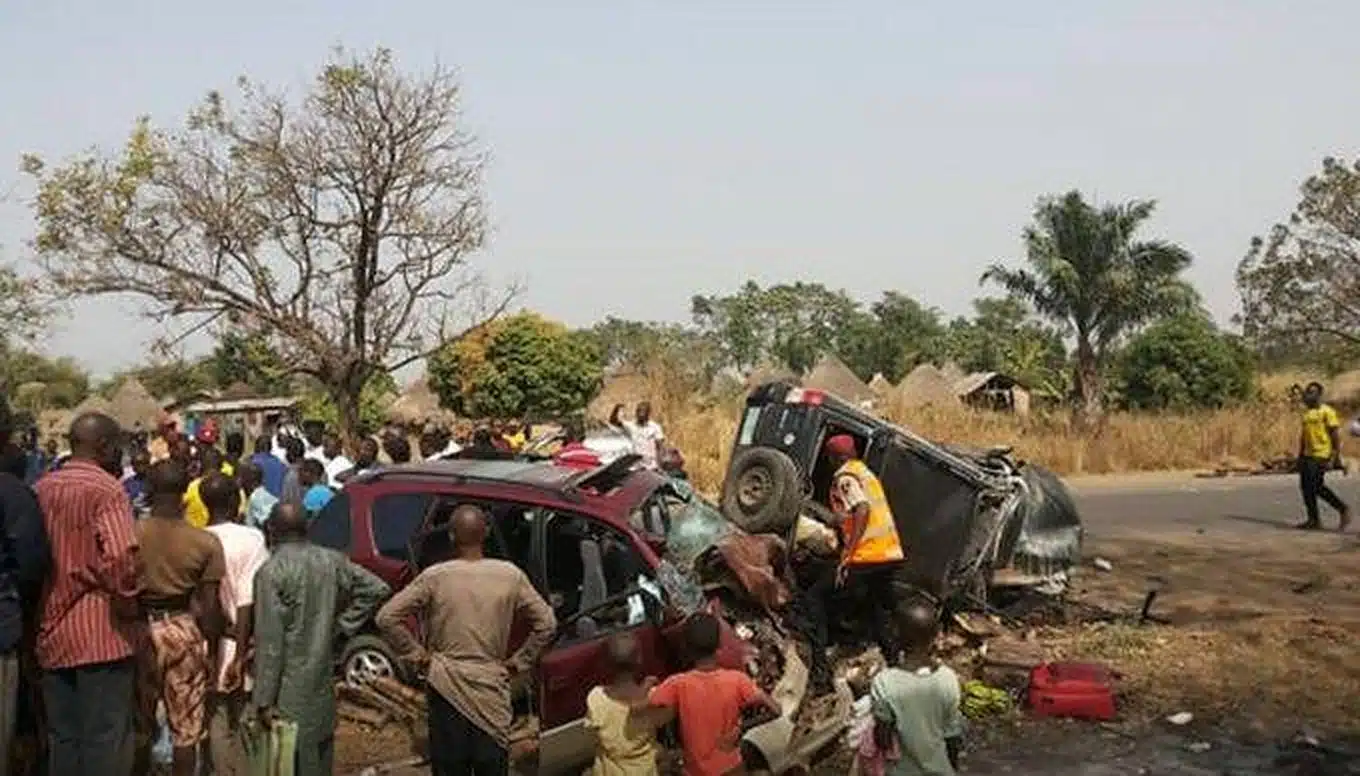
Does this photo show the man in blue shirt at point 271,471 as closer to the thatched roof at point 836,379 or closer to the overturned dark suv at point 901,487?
the overturned dark suv at point 901,487

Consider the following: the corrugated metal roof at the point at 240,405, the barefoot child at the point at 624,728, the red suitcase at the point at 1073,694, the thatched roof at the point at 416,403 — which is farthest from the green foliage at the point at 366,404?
the barefoot child at the point at 624,728

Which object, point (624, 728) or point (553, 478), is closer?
point (624, 728)

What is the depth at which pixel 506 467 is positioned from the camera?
28.1 feet

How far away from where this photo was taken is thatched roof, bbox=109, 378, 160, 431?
47781 millimetres

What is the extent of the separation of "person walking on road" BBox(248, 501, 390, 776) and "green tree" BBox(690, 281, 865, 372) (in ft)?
247

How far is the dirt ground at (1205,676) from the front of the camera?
802cm

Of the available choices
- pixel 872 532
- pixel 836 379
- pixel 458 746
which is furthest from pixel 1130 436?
pixel 458 746

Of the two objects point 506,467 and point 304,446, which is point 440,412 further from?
point 506,467

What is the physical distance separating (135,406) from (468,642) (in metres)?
48.4

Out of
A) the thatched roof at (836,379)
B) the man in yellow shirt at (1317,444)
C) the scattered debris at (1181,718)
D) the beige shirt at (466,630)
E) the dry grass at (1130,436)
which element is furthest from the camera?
the thatched roof at (836,379)

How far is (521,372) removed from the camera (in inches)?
1864

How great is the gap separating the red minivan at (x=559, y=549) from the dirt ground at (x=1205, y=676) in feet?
3.55

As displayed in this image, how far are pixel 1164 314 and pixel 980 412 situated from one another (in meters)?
10.6

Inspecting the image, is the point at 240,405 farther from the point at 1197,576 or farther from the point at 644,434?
the point at 1197,576
